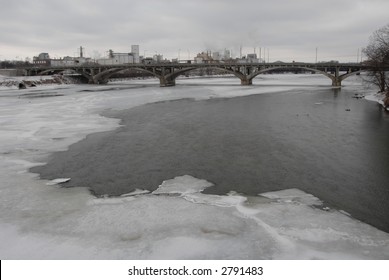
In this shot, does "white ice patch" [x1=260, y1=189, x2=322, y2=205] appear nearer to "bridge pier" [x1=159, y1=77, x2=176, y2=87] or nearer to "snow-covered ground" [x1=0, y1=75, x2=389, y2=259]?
"snow-covered ground" [x1=0, y1=75, x2=389, y2=259]

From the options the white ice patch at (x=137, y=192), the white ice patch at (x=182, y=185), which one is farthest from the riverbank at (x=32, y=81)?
the white ice patch at (x=137, y=192)

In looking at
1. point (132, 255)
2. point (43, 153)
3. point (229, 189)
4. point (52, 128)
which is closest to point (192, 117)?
point (52, 128)

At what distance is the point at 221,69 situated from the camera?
270ft

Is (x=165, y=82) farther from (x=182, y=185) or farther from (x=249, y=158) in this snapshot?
(x=182, y=185)

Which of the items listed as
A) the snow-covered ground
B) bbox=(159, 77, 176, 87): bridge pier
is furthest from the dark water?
bbox=(159, 77, 176, 87): bridge pier

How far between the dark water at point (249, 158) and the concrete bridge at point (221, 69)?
4884cm

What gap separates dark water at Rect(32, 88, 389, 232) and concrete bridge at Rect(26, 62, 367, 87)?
48.8 meters

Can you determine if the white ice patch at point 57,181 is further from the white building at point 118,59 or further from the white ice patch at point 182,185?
the white building at point 118,59

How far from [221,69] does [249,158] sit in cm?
6703

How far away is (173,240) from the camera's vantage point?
866 cm

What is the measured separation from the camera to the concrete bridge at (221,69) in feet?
249

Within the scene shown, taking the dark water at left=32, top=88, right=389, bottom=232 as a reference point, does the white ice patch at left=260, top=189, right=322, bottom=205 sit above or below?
below

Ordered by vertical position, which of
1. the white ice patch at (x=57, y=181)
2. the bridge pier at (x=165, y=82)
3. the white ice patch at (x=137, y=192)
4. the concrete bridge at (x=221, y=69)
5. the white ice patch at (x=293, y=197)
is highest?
the concrete bridge at (x=221, y=69)

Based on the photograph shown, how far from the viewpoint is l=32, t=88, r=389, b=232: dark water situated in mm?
13116
